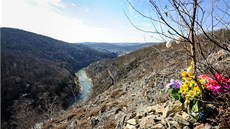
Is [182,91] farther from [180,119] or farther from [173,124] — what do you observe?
[173,124]

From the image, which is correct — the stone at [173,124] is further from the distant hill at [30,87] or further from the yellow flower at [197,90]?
the distant hill at [30,87]

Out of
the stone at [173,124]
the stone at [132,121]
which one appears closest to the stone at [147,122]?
the stone at [132,121]

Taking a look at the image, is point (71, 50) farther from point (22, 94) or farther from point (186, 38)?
point (186, 38)

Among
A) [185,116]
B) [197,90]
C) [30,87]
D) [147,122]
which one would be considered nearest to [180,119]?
[185,116]

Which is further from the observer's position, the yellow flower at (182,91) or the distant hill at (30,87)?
the distant hill at (30,87)

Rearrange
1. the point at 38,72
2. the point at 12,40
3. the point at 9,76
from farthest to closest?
1. the point at 12,40
2. the point at 38,72
3. the point at 9,76

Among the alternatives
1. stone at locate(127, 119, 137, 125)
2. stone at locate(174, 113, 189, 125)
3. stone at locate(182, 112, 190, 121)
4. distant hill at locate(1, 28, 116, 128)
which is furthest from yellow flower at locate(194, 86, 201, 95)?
distant hill at locate(1, 28, 116, 128)

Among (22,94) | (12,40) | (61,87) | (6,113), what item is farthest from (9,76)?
(12,40)

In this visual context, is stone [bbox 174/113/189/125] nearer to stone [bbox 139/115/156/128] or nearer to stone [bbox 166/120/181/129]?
stone [bbox 166/120/181/129]
